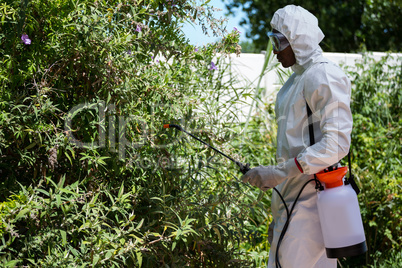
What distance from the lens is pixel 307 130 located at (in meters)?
2.05

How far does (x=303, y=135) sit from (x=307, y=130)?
1.1 inches

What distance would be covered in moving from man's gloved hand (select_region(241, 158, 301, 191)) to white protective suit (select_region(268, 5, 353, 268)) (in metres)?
0.05

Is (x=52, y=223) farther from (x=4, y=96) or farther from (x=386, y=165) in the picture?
(x=386, y=165)

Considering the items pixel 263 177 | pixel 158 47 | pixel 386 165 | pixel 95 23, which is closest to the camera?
pixel 263 177

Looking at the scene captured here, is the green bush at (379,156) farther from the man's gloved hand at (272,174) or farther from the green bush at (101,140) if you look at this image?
the man's gloved hand at (272,174)

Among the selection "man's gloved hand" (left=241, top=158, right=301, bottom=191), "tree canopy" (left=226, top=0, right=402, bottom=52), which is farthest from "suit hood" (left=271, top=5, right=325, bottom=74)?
"tree canopy" (left=226, top=0, right=402, bottom=52)

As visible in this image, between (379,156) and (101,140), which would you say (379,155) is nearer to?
(379,156)

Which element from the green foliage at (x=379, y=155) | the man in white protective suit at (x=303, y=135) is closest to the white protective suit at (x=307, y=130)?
the man in white protective suit at (x=303, y=135)

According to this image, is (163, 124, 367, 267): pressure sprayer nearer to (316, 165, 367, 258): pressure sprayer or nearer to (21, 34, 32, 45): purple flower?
(316, 165, 367, 258): pressure sprayer

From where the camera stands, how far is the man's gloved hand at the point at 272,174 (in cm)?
199

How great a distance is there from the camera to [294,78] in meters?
2.23

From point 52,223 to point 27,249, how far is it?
16 cm

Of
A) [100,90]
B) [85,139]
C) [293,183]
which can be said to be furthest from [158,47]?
[293,183]

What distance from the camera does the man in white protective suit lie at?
1918 millimetres
